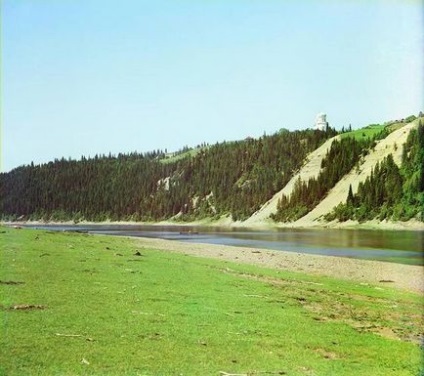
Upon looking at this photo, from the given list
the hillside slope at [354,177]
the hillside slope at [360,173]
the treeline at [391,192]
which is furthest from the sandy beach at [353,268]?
the hillside slope at [360,173]

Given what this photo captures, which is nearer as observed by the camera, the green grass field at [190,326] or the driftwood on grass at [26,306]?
the green grass field at [190,326]

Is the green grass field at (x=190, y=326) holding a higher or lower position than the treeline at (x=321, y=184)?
lower

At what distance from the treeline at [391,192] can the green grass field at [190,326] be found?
93193 millimetres

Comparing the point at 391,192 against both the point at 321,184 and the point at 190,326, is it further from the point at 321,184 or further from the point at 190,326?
the point at 190,326

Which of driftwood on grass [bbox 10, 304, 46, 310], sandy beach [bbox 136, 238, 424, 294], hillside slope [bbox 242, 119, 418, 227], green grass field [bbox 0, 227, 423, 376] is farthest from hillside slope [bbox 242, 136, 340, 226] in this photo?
driftwood on grass [bbox 10, 304, 46, 310]

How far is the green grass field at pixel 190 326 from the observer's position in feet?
39.0

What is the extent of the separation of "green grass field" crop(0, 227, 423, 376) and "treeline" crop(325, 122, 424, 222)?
93.2 meters

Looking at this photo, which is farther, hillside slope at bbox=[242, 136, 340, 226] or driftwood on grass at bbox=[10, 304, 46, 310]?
hillside slope at bbox=[242, 136, 340, 226]

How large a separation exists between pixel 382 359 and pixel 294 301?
7.74 metres

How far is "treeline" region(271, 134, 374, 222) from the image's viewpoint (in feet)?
534

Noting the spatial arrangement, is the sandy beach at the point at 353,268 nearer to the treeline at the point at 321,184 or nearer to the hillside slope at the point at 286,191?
the treeline at the point at 321,184

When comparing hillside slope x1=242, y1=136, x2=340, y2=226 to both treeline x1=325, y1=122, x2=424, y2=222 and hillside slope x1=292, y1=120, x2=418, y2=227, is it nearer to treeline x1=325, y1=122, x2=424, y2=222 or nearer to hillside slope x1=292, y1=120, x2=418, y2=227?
hillside slope x1=292, y1=120, x2=418, y2=227

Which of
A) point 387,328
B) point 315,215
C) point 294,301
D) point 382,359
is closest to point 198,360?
point 382,359

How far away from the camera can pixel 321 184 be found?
6570 inches
